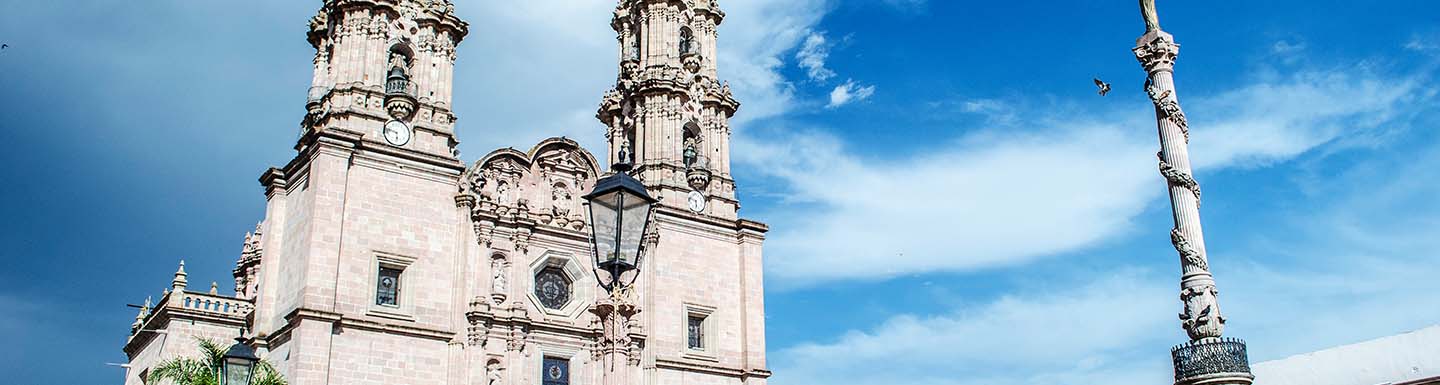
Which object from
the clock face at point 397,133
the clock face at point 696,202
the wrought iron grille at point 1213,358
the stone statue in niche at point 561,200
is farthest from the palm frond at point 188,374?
the wrought iron grille at point 1213,358

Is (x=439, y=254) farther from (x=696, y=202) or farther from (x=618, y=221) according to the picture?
(x=618, y=221)

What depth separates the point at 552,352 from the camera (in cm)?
3034

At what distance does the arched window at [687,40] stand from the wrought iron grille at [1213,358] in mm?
22190

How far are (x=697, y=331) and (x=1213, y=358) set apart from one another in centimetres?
1762

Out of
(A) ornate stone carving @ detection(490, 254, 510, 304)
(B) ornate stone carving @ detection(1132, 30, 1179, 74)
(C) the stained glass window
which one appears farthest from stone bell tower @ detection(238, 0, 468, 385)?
(B) ornate stone carving @ detection(1132, 30, 1179, 74)

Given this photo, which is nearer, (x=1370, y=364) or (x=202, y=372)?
(x=202, y=372)

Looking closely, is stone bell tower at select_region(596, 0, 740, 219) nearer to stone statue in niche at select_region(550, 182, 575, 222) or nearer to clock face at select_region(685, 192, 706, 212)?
clock face at select_region(685, 192, 706, 212)

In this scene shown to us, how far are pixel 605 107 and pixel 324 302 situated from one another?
12.7 metres

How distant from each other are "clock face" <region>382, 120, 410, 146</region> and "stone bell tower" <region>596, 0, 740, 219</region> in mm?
6820

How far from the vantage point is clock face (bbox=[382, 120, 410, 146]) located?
29391mm

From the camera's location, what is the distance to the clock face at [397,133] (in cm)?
2939

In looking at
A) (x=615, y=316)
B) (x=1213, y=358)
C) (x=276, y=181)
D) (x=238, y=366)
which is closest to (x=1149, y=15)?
(x=1213, y=358)

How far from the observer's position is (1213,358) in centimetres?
1698

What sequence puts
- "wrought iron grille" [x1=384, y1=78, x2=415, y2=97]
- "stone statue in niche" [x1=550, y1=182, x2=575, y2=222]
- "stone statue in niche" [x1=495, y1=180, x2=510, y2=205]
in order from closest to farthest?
"wrought iron grille" [x1=384, y1=78, x2=415, y2=97] < "stone statue in niche" [x1=495, y1=180, x2=510, y2=205] < "stone statue in niche" [x1=550, y1=182, x2=575, y2=222]
